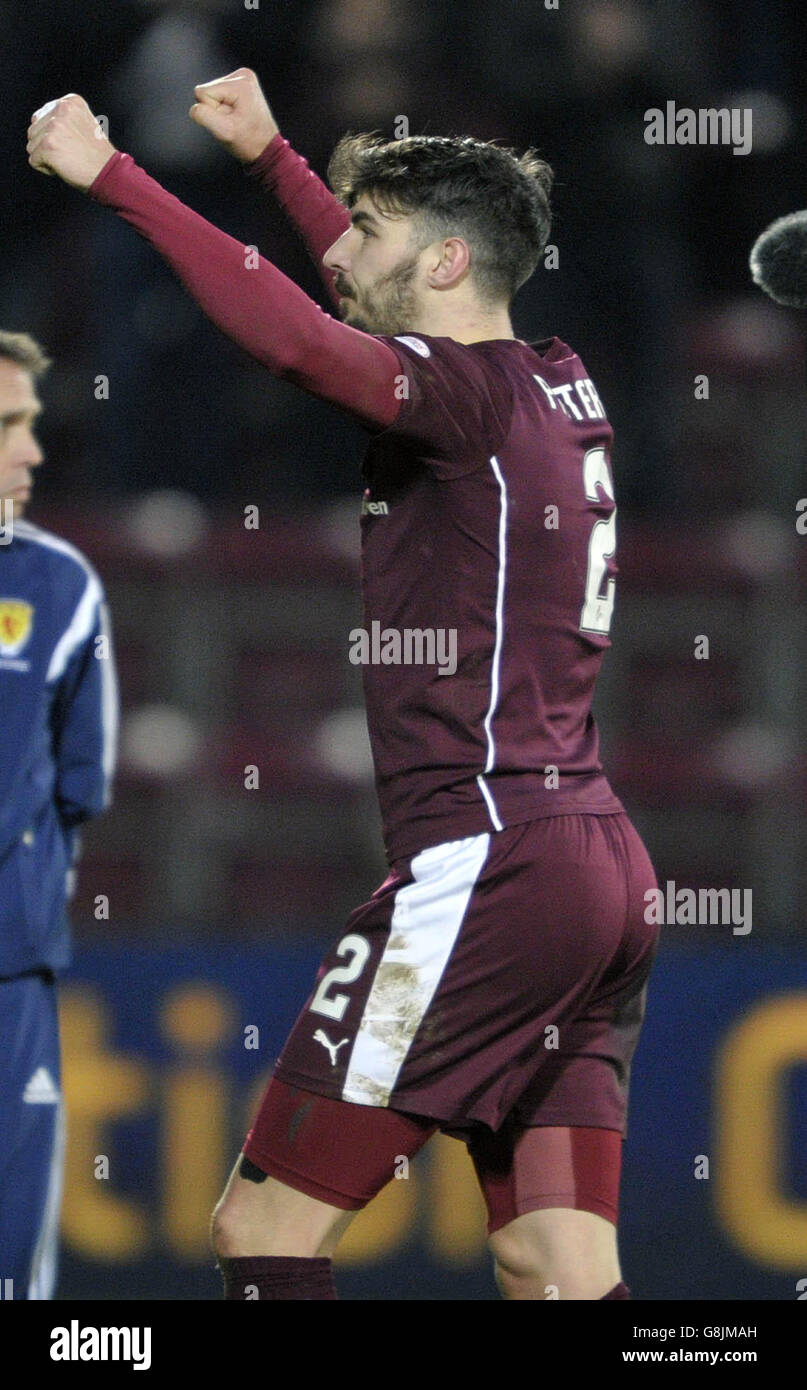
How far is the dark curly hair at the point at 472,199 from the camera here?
281cm

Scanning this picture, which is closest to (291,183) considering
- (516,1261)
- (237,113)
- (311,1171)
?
(237,113)

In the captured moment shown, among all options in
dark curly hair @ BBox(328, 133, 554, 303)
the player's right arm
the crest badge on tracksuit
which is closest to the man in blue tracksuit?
the crest badge on tracksuit

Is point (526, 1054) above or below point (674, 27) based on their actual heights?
below

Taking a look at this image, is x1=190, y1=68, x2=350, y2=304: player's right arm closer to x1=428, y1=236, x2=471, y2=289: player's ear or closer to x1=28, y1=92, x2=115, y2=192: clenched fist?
x1=428, y1=236, x2=471, y2=289: player's ear

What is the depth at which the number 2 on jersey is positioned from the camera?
2.80 metres

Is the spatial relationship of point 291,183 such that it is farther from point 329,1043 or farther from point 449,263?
point 329,1043

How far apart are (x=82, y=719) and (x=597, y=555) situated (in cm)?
140

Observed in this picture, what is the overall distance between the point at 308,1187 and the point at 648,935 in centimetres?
57

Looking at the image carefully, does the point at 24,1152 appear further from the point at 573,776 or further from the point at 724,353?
the point at 724,353

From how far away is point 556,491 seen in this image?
2.73m

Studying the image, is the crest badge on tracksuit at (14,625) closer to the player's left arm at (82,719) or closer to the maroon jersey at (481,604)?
the player's left arm at (82,719)

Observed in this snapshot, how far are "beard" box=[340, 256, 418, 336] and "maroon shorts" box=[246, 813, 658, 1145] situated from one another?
0.73 m

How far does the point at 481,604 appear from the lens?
8.83ft
